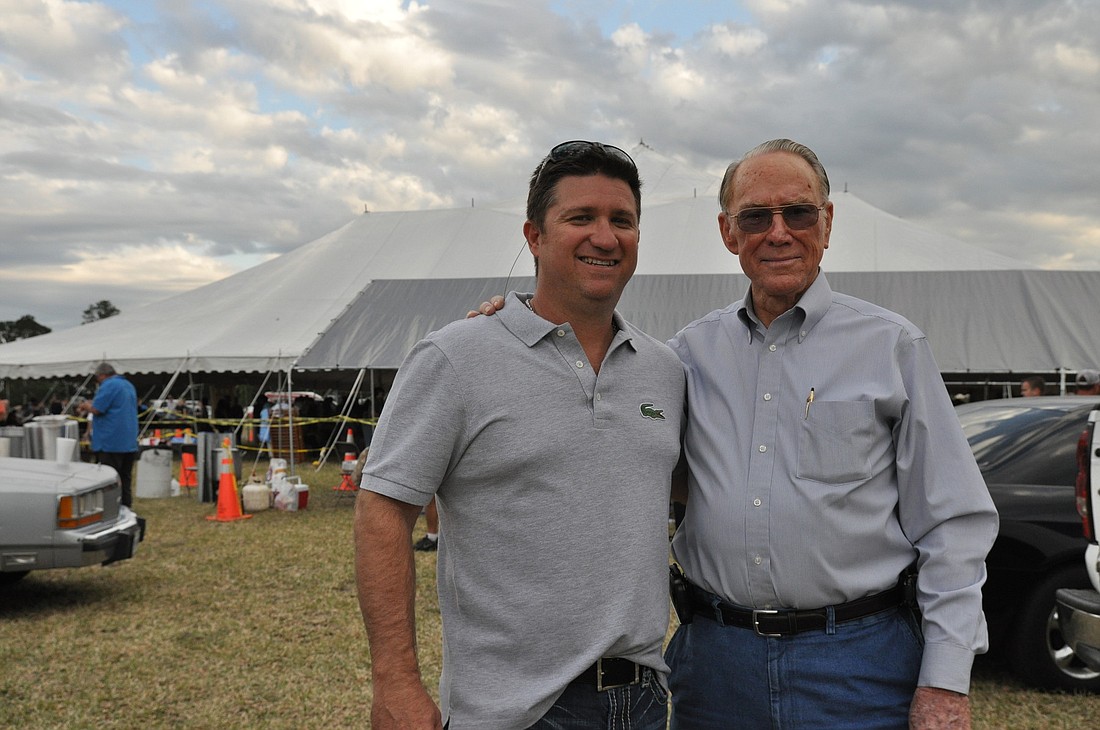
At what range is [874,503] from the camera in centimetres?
204

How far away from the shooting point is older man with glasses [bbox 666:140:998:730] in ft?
6.51

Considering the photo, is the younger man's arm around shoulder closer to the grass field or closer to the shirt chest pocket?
the shirt chest pocket

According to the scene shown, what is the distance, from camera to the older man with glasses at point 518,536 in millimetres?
1857

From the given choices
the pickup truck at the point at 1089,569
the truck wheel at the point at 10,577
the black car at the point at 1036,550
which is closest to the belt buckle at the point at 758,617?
the pickup truck at the point at 1089,569

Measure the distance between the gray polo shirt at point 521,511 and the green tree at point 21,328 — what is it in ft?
292

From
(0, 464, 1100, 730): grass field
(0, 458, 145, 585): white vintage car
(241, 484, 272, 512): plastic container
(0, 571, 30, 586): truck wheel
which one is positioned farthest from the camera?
(241, 484, 272, 512): plastic container

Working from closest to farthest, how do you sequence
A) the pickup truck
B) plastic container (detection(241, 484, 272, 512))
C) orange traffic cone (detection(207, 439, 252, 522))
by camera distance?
the pickup truck, orange traffic cone (detection(207, 439, 252, 522)), plastic container (detection(241, 484, 272, 512))

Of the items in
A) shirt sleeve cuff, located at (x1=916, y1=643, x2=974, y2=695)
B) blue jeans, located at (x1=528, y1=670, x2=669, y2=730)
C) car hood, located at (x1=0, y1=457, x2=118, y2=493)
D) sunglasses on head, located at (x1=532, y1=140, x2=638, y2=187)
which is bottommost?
car hood, located at (x1=0, y1=457, x2=118, y2=493)

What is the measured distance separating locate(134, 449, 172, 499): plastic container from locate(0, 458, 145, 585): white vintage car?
713 cm

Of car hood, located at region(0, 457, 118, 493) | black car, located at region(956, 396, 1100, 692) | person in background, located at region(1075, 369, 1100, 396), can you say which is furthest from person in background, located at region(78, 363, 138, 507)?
person in background, located at region(1075, 369, 1100, 396)

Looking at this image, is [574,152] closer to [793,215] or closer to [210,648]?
[793,215]

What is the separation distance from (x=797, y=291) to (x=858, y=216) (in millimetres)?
18680

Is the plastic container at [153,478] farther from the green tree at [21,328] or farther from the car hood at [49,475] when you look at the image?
the green tree at [21,328]

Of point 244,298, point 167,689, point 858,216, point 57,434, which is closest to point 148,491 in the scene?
point 57,434
